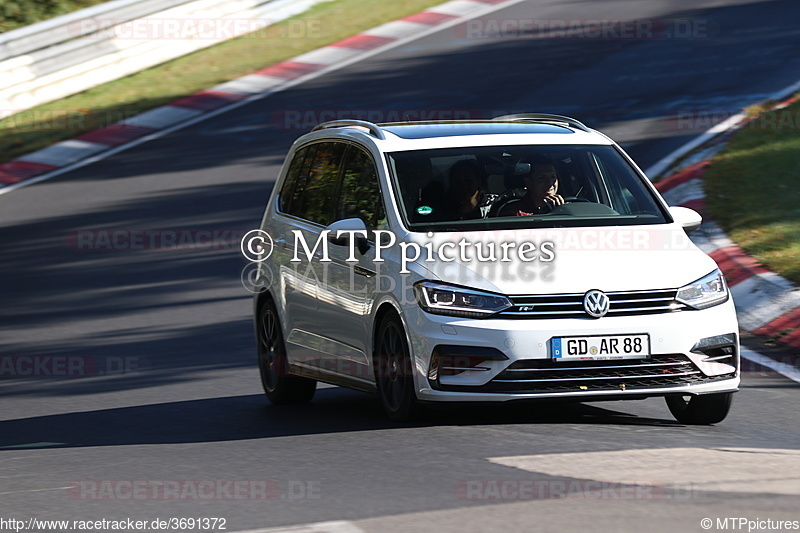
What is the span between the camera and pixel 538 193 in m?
9.28

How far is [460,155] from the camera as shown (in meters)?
9.41

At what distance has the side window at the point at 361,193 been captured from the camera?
9312 millimetres

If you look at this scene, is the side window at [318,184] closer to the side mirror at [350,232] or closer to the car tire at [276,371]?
the side mirror at [350,232]

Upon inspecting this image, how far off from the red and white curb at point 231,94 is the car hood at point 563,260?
12.2 meters

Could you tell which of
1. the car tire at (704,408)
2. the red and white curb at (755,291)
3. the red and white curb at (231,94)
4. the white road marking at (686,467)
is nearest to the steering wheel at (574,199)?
the car tire at (704,408)

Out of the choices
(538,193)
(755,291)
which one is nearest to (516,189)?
(538,193)

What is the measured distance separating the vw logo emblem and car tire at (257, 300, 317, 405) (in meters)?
2.85

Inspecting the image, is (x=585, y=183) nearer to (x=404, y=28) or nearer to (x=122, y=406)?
(x=122, y=406)

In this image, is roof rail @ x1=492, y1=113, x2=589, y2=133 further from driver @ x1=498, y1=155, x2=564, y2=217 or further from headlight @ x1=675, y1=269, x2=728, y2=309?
headlight @ x1=675, y1=269, x2=728, y2=309

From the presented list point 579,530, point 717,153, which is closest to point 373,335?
point 579,530

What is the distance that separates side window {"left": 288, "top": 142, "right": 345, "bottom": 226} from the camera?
397 inches

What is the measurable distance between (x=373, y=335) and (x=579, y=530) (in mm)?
3258

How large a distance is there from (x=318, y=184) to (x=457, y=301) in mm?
2334

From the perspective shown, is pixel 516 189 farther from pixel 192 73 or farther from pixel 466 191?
pixel 192 73
